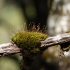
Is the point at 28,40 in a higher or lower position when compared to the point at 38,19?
higher

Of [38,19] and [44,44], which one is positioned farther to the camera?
[38,19]

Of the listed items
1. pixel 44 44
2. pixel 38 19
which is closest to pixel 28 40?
pixel 44 44

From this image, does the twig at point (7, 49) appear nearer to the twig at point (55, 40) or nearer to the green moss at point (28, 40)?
the green moss at point (28, 40)

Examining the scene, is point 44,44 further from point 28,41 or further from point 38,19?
point 38,19

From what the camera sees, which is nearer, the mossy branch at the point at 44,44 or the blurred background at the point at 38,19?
the mossy branch at the point at 44,44

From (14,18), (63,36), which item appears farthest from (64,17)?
(14,18)

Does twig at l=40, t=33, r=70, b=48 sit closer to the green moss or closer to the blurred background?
the green moss

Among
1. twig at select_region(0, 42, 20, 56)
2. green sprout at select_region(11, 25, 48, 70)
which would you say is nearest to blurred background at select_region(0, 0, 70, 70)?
green sprout at select_region(11, 25, 48, 70)

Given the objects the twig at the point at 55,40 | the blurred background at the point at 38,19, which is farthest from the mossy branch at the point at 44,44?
the blurred background at the point at 38,19
